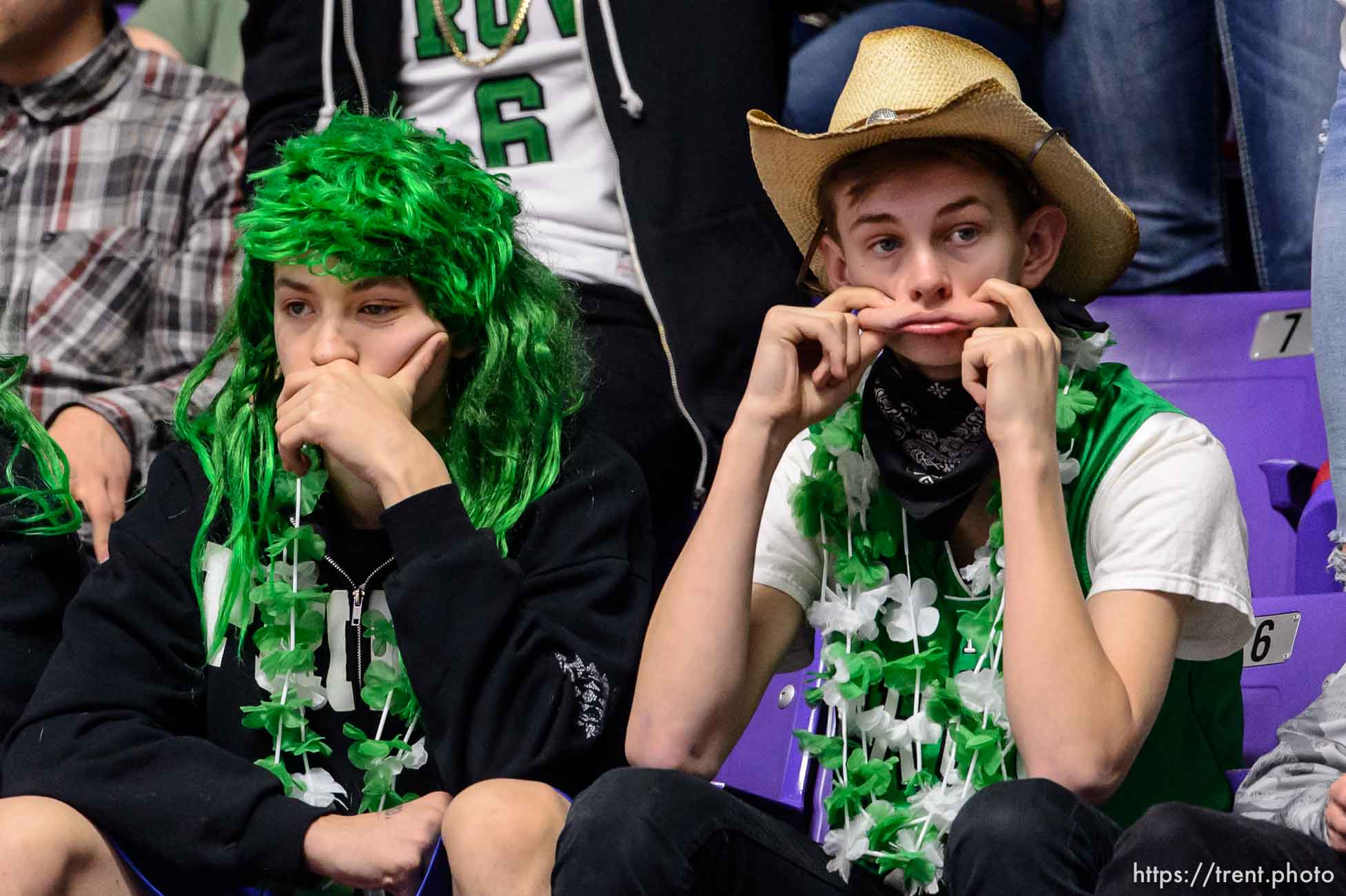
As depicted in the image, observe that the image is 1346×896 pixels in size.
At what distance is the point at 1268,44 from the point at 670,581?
1.45 metres

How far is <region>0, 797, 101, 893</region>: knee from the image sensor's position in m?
1.73

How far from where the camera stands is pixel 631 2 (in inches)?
113

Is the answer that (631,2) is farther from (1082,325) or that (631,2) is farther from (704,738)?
(704,738)

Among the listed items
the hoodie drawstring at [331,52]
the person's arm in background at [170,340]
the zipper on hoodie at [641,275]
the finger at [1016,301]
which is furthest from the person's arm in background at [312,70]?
the finger at [1016,301]

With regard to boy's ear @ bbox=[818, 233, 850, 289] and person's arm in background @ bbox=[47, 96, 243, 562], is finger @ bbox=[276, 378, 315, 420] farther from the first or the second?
boy's ear @ bbox=[818, 233, 850, 289]

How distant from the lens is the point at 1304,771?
1.80 meters

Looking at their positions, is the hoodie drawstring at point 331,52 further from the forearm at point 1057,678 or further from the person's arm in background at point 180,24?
the forearm at point 1057,678

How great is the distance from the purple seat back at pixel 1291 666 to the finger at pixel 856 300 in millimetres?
694

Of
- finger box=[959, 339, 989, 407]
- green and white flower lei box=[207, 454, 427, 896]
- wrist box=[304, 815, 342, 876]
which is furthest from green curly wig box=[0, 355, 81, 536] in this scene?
finger box=[959, 339, 989, 407]

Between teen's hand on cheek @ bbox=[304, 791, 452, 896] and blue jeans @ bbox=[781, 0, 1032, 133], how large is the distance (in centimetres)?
147

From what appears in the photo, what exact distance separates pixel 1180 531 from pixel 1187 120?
3.93 feet

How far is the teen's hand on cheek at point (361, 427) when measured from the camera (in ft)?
6.58

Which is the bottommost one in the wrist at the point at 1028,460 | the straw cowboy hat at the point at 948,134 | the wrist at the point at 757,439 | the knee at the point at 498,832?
the knee at the point at 498,832

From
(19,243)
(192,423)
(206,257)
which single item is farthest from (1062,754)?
(19,243)
